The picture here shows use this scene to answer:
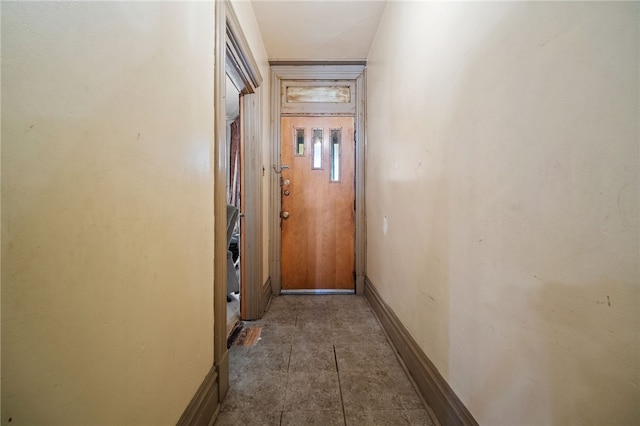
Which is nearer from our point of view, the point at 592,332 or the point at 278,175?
the point at 592,332

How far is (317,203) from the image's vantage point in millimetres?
2893

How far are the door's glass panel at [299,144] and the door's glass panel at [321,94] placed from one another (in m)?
0.34

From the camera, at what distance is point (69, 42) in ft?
1.67

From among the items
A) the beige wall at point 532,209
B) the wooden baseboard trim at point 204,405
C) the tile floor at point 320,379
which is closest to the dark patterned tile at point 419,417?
the tile floor at point 320,379

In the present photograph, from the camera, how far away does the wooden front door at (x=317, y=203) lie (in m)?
2.87

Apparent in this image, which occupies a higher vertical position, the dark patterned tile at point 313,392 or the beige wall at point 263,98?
the beige wall at point 263,98

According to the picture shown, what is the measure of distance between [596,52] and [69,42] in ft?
3.44

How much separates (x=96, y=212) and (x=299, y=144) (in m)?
2.43

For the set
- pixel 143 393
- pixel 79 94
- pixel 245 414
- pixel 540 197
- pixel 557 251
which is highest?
pixel 79 94

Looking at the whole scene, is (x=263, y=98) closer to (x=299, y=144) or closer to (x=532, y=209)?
(x=299, y=144)

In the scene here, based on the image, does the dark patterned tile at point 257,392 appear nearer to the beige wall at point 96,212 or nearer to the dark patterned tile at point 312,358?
the dark patterned tile at point 312,358

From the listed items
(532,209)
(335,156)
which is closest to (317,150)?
(335,156)

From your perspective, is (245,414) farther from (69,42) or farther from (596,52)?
(596,52)

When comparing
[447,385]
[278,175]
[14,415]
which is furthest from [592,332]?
[278,175]
